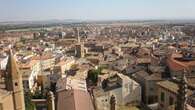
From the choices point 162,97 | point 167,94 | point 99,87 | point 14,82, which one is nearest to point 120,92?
point 99,87

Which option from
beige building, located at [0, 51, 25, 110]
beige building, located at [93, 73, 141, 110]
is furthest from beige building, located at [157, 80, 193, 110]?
beige building, located at [0, 51, 25, 110]

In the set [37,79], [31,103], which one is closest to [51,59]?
[37,79]

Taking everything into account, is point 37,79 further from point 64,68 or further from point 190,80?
point 190,80

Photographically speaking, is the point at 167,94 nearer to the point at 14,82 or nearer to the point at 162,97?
the point at 162,97

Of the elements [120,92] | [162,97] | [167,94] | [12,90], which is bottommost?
[120,92]

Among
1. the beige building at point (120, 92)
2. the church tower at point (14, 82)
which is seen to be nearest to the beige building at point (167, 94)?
the beige building at point (120, 92)

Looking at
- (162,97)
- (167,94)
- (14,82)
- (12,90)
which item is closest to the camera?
(14,82)

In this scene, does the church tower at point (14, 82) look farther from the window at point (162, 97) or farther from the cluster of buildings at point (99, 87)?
the window at point (162, 97)

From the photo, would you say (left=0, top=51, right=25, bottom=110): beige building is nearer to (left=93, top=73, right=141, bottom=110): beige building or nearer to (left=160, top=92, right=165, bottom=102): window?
(left=93, top=73, right=141, bottom=110): beige building

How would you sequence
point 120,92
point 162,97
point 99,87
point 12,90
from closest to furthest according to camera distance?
1. point 12,90
2. point 162,97
3. point 120,92
4. point 99,87
